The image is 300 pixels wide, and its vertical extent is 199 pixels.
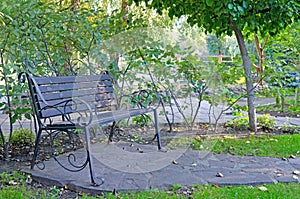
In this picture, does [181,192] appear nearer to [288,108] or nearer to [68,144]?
[68,144]

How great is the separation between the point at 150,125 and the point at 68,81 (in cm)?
162

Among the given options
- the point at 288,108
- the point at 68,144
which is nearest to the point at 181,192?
the point at 68,144

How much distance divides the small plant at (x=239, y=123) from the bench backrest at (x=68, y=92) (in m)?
1.55

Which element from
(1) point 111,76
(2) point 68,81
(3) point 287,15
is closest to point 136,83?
(1) point 111,76

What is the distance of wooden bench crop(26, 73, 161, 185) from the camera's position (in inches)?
89.1

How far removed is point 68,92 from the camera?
286 cm

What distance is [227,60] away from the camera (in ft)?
13.1

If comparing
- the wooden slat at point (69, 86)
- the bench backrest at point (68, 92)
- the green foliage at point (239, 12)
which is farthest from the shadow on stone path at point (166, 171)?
the green foliage at point (239, 12)

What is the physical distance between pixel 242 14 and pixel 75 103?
1958mm

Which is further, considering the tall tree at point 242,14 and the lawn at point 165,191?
the tall tree at point 242,14

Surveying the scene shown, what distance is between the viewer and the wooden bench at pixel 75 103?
7.43 feet

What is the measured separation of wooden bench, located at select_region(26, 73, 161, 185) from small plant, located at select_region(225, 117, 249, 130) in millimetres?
1254

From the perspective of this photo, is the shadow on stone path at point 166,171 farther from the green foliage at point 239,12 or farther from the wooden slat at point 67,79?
the green foliage at point 239,12

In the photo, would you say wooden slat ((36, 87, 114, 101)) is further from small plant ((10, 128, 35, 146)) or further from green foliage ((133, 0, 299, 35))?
green foliage ((133, 0, 299, 35))
